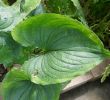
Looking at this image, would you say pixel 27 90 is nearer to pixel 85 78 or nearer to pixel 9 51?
pixel 9 51

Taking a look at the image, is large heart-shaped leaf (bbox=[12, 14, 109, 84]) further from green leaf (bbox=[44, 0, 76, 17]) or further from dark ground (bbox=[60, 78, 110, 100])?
dark ground (bbox=[60, 78, 110, 100])

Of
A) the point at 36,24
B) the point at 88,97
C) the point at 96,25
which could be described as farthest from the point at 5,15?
the point at 88,97

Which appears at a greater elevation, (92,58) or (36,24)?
(36,24)

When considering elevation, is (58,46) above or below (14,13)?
below

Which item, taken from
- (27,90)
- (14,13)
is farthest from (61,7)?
(27,90)

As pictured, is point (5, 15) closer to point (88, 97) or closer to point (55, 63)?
point (55, 63)

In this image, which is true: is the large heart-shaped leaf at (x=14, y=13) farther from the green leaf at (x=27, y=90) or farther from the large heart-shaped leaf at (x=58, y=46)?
the green leaf at (x=27, y=90)

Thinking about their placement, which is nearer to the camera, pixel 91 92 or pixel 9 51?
pixel 9 51
